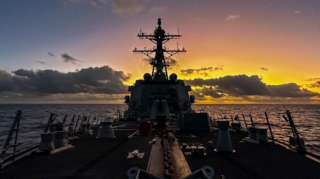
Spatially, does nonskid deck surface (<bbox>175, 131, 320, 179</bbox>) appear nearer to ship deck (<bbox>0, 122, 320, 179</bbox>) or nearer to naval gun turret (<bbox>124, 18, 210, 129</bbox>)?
ship deck (<bbox>0, 122, 320, 179</bbox>)

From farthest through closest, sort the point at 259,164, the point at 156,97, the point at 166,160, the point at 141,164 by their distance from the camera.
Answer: the point at 156,97 < the point at 259,164 < the point at 141,164 < the point at 166,160

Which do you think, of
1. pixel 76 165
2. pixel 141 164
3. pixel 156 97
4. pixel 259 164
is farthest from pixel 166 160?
pixel 156 97

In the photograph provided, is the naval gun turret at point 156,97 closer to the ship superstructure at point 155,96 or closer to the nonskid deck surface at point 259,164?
Answer: the ship superstructure at point 155,96

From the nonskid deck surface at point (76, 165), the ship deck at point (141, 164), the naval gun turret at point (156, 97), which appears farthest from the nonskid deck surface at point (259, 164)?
the naval gun turret at point (156, 97)

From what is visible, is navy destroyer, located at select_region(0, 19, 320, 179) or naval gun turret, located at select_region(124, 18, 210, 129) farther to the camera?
naval gun turret, located at select_region(124, 18, 210, 129)

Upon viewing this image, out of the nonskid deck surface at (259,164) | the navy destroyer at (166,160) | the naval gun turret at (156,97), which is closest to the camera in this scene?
the navy destroyer at (166,160)

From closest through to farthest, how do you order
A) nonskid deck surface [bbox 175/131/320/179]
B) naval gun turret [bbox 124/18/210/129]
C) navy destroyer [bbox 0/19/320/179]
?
navy destroyer [bbox 0/19/320/179] → nonskid deck surface [bbox 175/131/320/179] → naval gun turret [bbox 124/18/210/129]

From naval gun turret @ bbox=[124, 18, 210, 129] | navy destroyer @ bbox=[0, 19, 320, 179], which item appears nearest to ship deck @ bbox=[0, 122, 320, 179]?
navy destroyer @ bbox=[0, 19, 320, 179]

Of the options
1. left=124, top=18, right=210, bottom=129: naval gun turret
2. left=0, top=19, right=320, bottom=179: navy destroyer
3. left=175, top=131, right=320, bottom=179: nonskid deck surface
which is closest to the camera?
left=0, top=19, right=320, bottom=179: navy destroyer

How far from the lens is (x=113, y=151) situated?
306 inches

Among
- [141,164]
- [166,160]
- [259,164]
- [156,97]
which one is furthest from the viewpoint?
[156,97]

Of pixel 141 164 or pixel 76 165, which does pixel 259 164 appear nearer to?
pixel 141 164

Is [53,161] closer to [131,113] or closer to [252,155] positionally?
[252,155]

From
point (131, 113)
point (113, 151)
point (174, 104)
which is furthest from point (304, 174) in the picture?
point (131, 113)
